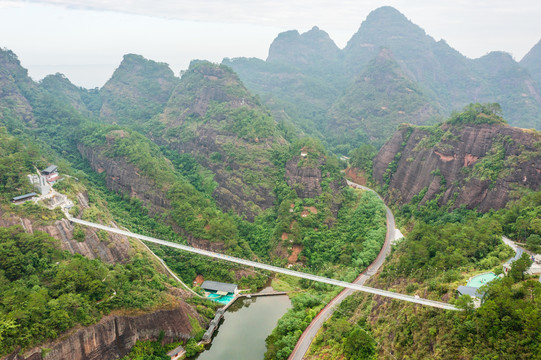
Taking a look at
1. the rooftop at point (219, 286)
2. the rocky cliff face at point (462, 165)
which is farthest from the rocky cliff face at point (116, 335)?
the rocky cliff face at point (462, 165)

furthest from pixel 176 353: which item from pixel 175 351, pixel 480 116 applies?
pixel 480 116

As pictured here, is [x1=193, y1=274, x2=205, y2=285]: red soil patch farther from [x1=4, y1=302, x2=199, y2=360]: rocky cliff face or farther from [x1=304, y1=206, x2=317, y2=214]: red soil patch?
[x1=304, y1=206, x2=317, y2=214]: red soil patch

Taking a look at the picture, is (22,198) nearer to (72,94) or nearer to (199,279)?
(199,279)

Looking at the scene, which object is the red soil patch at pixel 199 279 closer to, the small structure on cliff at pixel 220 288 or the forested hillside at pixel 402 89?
the small structure on cliff at pixel 220 288

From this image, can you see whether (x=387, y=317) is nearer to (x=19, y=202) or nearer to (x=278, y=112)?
(x=19, y=202)

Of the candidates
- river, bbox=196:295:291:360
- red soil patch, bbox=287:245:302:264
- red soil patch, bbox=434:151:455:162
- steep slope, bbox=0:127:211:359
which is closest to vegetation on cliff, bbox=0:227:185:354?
steep slope, bbox=0:127:211:359
